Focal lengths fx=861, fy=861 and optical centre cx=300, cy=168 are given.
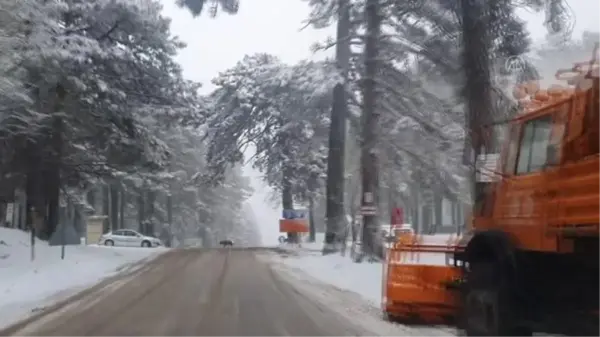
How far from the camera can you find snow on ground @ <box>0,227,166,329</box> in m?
17.6

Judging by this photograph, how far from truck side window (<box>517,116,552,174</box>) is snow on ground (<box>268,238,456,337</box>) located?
13.6 ft

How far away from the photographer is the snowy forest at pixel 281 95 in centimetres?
1691

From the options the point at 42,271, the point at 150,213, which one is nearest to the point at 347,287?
the point at 42,271

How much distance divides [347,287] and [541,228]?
13.8 m

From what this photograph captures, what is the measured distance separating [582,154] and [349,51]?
23404 millimetres

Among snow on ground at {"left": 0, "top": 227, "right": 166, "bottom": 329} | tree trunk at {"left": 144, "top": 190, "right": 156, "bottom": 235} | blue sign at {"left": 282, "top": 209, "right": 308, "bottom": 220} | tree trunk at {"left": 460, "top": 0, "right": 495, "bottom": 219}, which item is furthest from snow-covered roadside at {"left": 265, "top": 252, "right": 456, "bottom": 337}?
tree trunk at {"left": 144, "top": 190, "right": 156, "bottom": 235}

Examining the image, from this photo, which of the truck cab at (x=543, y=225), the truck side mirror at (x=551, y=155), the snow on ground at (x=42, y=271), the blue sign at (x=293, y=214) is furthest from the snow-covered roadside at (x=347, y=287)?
the blue sign at (x=293, y=214)

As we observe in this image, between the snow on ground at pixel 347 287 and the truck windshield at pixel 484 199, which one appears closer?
the truck windshield at pixel 484 199

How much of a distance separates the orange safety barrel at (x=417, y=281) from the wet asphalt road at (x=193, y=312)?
93cm

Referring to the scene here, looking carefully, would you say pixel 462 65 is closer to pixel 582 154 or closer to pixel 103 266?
pixel 582 154

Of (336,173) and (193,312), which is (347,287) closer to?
(193,312)

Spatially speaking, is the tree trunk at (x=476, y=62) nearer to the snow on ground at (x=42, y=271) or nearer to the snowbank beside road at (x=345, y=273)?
the snowbank beside road at (x=345, y=273)

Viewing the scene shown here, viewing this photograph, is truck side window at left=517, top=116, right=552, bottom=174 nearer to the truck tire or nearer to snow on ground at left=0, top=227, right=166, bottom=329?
the truck tire

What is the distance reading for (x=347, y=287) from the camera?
850 inches
